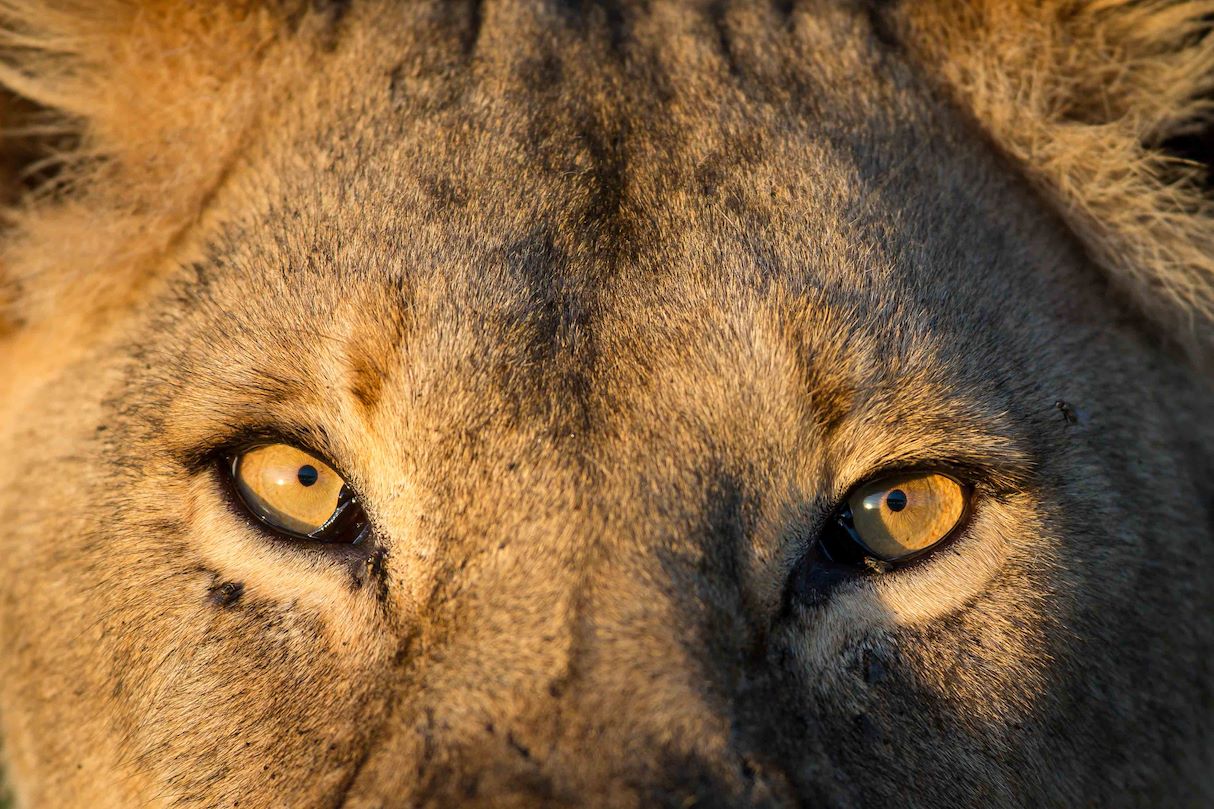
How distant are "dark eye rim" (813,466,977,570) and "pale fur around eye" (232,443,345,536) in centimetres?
87

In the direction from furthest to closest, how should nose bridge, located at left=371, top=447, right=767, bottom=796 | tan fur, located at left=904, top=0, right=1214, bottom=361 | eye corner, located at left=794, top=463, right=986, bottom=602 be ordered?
tan fur, located at left=904, top=0, right=1214, bottom=361
eye corner, located at left=794, top=463, right=986, bottom=602
nose bridge, located at left=371, top=447, right=767, bottom=796

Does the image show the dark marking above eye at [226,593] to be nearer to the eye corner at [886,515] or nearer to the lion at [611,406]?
the lion at [611,406]

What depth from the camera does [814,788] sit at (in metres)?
2.13

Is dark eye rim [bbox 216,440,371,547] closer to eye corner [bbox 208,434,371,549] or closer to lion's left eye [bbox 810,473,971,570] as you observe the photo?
eye corner [bbox 208,434,371,549]

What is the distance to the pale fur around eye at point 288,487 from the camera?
2.41 meters

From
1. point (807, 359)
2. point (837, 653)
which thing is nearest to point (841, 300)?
point (807, 359)

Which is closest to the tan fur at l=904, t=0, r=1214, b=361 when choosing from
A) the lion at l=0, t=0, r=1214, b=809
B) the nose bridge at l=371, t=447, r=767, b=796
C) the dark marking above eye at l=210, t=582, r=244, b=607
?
the lion at l=0, t=0, r=1214, b=809

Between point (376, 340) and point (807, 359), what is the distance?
2.44 feet

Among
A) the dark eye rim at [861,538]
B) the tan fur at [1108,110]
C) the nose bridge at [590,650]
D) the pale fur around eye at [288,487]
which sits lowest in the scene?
the nose bridge at [590,650]

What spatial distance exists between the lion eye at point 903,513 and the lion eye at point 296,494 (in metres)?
0.88

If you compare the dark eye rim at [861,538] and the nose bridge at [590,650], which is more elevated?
the dark eye rim at [861,538]

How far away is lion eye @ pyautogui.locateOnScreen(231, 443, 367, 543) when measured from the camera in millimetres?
2396

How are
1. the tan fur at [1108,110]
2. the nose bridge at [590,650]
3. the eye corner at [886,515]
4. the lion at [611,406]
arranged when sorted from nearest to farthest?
1. the nose bridge at [590,650]
2. the lion at [611,406]
3. the eye corner at [886,515]
4. the tan fur at [1108,110]

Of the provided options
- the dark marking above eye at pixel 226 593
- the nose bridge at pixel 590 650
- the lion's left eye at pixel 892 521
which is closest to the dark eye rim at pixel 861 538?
the lion's left eye at pixel 892 521
